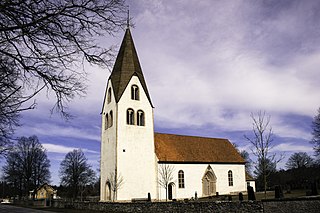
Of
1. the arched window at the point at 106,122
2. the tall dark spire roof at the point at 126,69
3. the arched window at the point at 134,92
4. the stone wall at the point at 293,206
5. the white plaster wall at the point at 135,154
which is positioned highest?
the tall dark spire roof at the point at 126,69

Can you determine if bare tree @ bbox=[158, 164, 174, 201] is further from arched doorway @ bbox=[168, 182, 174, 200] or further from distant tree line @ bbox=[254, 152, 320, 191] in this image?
distant tree line @ bbox=[254, 152, 320, 191]

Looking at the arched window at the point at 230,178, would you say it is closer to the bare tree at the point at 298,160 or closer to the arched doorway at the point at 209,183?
the arched doorway at the point at 209,183

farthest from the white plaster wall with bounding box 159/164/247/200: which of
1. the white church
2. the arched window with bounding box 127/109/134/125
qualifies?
the arched window with bounding box 127/109/134/125

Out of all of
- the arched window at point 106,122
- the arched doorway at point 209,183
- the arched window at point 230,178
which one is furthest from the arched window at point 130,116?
the arched window at point 230,178

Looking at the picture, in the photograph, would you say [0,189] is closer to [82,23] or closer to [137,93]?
[137,93]

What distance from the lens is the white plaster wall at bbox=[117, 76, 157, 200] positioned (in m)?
29.6

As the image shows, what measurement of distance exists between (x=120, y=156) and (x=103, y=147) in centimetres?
413

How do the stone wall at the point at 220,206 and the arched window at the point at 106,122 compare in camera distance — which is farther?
the arched window at the point at 106,122

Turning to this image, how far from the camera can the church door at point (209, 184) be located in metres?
34.6

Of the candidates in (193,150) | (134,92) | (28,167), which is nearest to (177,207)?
(134,92)

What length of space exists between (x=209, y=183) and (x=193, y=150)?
171 inches

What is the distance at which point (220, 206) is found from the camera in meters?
15.2

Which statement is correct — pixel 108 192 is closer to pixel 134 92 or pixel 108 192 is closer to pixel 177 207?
pixel 134 92

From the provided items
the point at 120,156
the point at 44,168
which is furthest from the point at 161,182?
the point at 44,168
